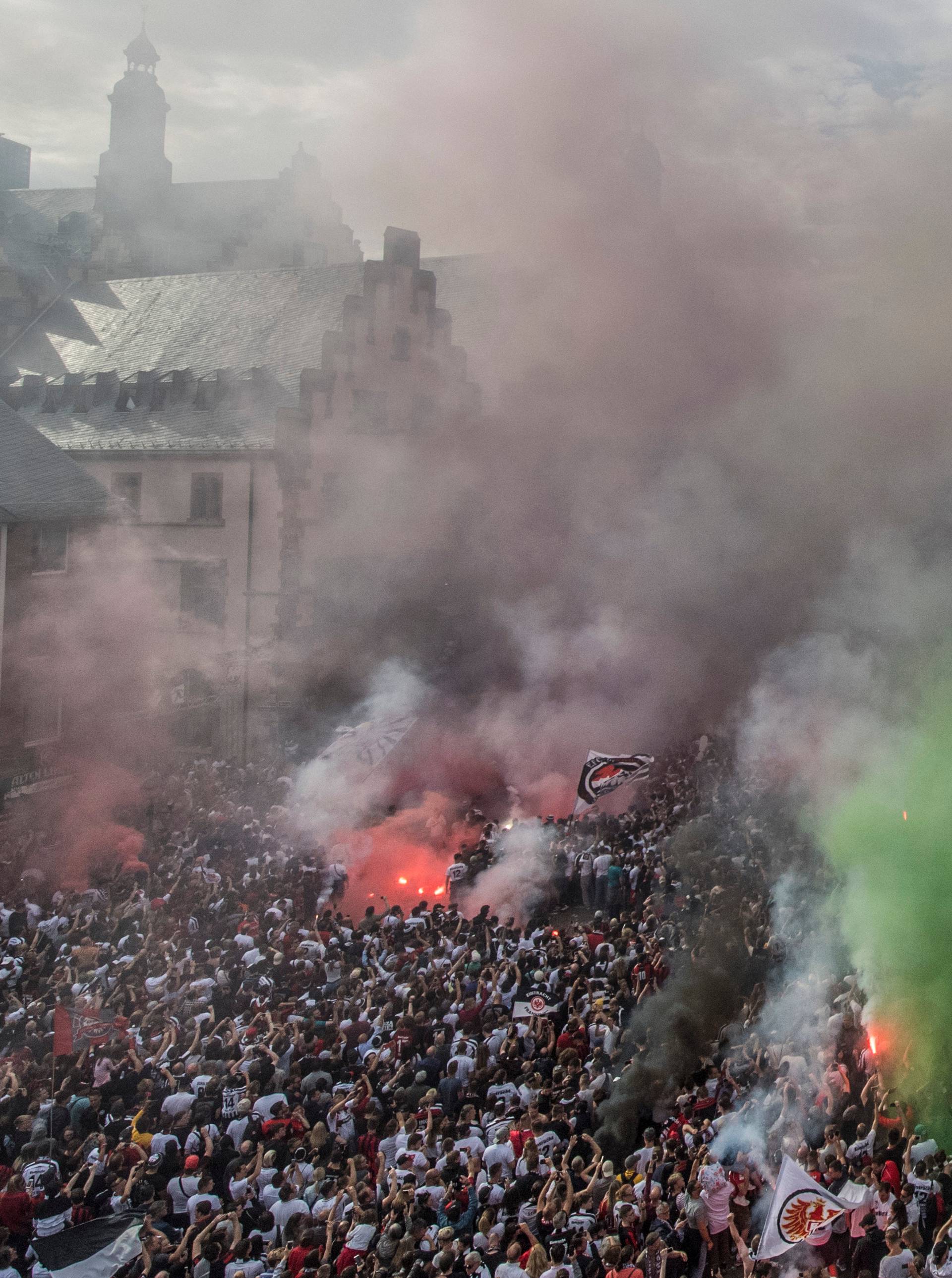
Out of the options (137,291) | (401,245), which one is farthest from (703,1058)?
(137,291)

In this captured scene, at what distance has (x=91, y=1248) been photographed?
7477 mm

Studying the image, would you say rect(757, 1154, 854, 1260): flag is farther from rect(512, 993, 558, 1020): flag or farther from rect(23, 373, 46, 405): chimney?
rect(23, 373, 46, 405): chimney

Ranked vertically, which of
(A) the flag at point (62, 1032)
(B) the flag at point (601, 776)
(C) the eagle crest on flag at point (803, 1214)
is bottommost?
(C) the eagle crest on flag at point (803, 1214)

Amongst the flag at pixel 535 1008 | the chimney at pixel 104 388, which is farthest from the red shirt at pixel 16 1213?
the chimney at pixel 104 388

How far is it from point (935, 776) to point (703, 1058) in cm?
477

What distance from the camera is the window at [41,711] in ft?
76.5

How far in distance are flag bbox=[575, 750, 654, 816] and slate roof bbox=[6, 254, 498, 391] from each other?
14.1m

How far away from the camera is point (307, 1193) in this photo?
7.92 metres

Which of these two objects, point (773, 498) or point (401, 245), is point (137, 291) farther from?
point (773, 498)

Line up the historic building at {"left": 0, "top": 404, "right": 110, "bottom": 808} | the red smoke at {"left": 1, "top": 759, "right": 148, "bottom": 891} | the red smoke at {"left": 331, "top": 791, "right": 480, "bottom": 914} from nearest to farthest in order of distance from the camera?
the red smoke at {"left": 331, "top": 791, "right": 480, "bottom": 914} < the red smoke at {"left": 1, "top": 759, "right": 148, "bottom": 891} < the historic building at {"left": 0, "top": 404, "right": 110, "bottom": 808}

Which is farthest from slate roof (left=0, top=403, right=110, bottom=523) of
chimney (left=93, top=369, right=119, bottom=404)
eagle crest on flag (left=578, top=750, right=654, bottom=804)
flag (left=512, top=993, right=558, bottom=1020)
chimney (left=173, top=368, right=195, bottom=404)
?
flag (left=512, top=993, right=558, bottom=1020)

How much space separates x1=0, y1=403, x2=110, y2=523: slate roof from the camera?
23469 millimetres

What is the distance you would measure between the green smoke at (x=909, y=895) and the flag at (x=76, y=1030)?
6.81 meters

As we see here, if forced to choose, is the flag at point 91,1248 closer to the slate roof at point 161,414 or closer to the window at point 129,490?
the slate roof at point 161,414
